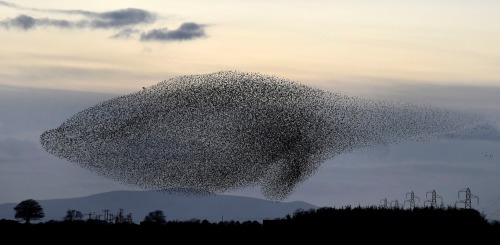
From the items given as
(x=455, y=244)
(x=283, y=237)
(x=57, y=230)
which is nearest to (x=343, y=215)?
(x=283, y=237)

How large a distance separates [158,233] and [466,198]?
1631 inches

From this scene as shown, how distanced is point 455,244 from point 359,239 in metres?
8.26

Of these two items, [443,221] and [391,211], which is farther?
[391,211]

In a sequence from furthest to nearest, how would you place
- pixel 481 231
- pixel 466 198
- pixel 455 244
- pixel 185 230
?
pixel 466 198 < pixel 185 230 < pixel 481 231 < pixel 455 244

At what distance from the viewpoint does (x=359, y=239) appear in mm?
92312

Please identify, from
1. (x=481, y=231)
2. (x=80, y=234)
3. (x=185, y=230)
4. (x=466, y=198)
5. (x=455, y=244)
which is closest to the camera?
(x=455, y=244)

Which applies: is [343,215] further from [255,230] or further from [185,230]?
[185,230]

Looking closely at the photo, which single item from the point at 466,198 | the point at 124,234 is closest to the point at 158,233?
the point at 124,234

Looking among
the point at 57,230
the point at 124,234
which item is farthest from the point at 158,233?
the point at 57,230

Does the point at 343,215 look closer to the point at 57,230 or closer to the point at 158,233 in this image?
the point at 158,233

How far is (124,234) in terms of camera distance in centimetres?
10719

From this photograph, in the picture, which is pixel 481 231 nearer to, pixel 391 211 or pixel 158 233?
pixel 391 211

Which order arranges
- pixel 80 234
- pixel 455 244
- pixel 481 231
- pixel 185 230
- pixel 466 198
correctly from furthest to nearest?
1. pixel 466 198
2. pixel 185 230
3. pixel 80 234
4. pixel 481 231
5. pixel 455 244

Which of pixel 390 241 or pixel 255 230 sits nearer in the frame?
pixel 390 241
